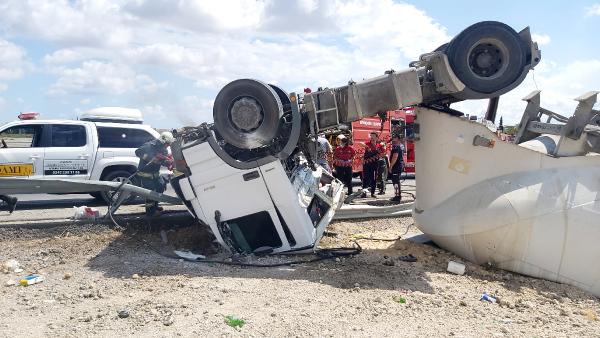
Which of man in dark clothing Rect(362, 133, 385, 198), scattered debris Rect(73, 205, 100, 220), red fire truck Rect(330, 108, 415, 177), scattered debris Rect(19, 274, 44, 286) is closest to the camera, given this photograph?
scattered debris Rect(19, 274, 44, 286)

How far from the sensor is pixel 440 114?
21.0 feet

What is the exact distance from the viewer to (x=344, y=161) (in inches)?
497

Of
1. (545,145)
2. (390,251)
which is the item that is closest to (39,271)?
(390,251)

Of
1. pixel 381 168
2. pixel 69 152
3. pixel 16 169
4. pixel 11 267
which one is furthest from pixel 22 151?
pixel 381 168

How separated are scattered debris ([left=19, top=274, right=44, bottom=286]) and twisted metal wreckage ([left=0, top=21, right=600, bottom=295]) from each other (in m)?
1.76

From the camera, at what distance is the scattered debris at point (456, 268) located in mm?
5930

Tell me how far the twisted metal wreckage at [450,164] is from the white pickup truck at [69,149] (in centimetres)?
451

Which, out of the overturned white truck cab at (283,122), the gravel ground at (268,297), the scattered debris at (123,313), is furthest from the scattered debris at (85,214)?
the scattered debris at (123,313)

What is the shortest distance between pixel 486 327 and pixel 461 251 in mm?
1755

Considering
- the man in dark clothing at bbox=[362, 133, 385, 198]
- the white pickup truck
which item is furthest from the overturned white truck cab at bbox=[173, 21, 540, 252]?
the man in dark clothing at bbox=[362, 133, 385, 198]

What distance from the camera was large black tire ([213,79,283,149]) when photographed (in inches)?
240

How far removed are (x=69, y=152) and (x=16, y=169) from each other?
0.95 meters

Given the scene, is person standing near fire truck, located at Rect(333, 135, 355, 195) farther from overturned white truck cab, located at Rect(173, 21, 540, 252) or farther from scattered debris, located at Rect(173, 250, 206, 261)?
scattered debris, located at Rect(173, 250, 206, 261)

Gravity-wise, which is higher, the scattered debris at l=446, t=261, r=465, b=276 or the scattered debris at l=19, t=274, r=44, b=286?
the scattered debris at l=446, t=261, r=465, b=276
